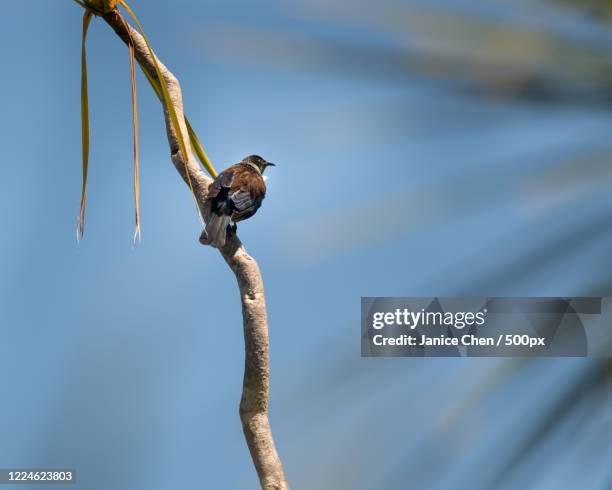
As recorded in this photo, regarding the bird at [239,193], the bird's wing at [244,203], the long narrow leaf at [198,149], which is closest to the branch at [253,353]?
the long narrow leaf at [198,149]

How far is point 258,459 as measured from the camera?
1577 millimetres

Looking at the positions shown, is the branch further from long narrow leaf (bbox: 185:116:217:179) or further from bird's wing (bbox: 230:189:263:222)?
bird's wing (bbox: 230:189:263:222)

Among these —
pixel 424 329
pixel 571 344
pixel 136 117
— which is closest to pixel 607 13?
pixel 571 344

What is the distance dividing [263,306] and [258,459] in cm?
34

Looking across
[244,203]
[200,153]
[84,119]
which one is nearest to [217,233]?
[200,153]

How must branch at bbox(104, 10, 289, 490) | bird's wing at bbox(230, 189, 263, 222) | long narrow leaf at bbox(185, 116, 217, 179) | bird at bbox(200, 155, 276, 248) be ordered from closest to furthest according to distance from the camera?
branch at bbox(104, 10, 289, 490) → long narrow leaf at bbox(185, 116, 217, 179) → bird at bbox(200, 155, 276, 248) → bird's wing at bbox(230, 189, 263, 222)

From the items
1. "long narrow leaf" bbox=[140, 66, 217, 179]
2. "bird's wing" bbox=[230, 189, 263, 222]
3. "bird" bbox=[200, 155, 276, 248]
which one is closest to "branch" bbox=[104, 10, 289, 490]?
"long narrow leaf" bbox=[140, 66, 217, 179]

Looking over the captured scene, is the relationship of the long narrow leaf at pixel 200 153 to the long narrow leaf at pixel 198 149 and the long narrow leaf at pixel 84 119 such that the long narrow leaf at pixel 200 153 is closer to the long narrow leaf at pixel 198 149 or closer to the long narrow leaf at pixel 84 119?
the long narrow leaf at pixel 198 149

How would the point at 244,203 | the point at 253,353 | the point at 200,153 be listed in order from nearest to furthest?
the point at 253,353, the point at 200,153, the point at 244,203

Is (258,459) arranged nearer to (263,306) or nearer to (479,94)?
(263,306)

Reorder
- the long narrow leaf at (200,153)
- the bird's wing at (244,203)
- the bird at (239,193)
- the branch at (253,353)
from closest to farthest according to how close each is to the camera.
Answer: the branch at (253,353) < the long narrow leaf at (200,153) < the bird at (239,193) < the bird's wing at (244,203)

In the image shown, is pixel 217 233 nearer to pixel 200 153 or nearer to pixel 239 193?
pixel 200 153

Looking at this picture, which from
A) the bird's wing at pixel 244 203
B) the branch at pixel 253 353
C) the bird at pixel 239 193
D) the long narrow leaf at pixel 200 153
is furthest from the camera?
the bird's wing at pixel 244 203

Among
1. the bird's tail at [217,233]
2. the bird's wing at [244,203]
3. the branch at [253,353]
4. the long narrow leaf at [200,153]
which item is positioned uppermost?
the bird's wing at [244,203]
